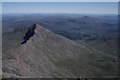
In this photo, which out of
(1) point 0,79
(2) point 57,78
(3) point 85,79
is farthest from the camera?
(3) point 85,79

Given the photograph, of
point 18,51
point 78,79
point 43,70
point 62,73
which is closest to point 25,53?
point 18,51

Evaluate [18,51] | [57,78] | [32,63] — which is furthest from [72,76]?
[18,51]

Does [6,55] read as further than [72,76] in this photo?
No

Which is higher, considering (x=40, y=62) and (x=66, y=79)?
(x=40, y=62)

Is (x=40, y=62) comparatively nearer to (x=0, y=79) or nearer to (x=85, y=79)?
(x=85, y=79)

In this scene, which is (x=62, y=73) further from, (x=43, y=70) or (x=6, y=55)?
(x=6, y=55)

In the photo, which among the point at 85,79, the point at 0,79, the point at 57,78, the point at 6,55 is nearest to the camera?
the point at 0,79

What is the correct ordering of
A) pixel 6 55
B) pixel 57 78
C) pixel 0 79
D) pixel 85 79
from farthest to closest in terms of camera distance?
1. pixel 85 79
2. pixel 57 78
3. pixel 6 55
4. pixel 0 79

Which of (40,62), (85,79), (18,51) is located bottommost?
(85,79)

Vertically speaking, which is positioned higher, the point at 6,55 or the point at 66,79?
the point at 6,55
